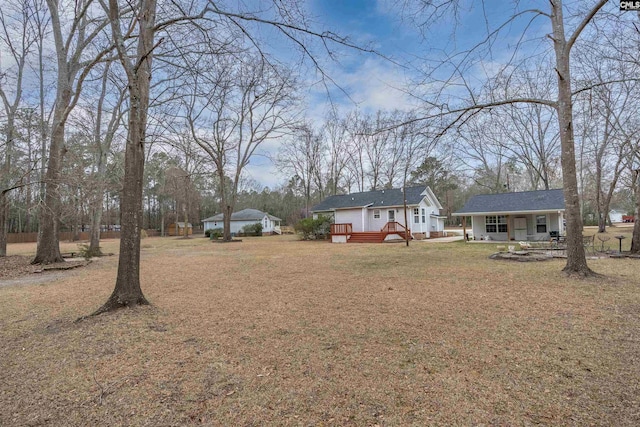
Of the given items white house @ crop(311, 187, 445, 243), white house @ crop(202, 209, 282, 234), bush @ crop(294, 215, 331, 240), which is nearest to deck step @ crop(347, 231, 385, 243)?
white house @ crop(311, 187, 445, 243)

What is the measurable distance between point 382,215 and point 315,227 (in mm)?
5623

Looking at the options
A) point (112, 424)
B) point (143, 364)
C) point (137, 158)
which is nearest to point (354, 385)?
point (112, 424)

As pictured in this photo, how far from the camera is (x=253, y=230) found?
36625mm

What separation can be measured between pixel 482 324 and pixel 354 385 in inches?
94.8

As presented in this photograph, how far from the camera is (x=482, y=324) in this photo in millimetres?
4094

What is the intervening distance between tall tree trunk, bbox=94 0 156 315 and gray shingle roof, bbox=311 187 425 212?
20.2 m

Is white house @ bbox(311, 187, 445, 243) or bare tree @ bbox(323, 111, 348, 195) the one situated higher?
bare tree @ bbox(323, 111, 348, 195)

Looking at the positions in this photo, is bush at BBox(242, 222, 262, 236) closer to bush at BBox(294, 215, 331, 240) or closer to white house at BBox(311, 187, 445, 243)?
bush at BBox(294, 215, 331, 240)

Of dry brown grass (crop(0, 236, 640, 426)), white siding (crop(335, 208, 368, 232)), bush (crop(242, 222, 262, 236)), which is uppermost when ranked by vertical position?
white siding (crop(335, 208, 368, 232))

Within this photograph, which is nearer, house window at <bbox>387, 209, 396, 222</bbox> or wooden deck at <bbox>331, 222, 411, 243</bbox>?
wooden deck at <bbox>331, 222, 411, 243</bbox>

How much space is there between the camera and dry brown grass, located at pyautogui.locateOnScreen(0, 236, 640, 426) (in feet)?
7.51

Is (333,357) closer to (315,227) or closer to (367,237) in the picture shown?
(367,237)

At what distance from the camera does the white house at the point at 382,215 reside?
2289 cm

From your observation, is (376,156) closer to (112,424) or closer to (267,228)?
(267,228)
